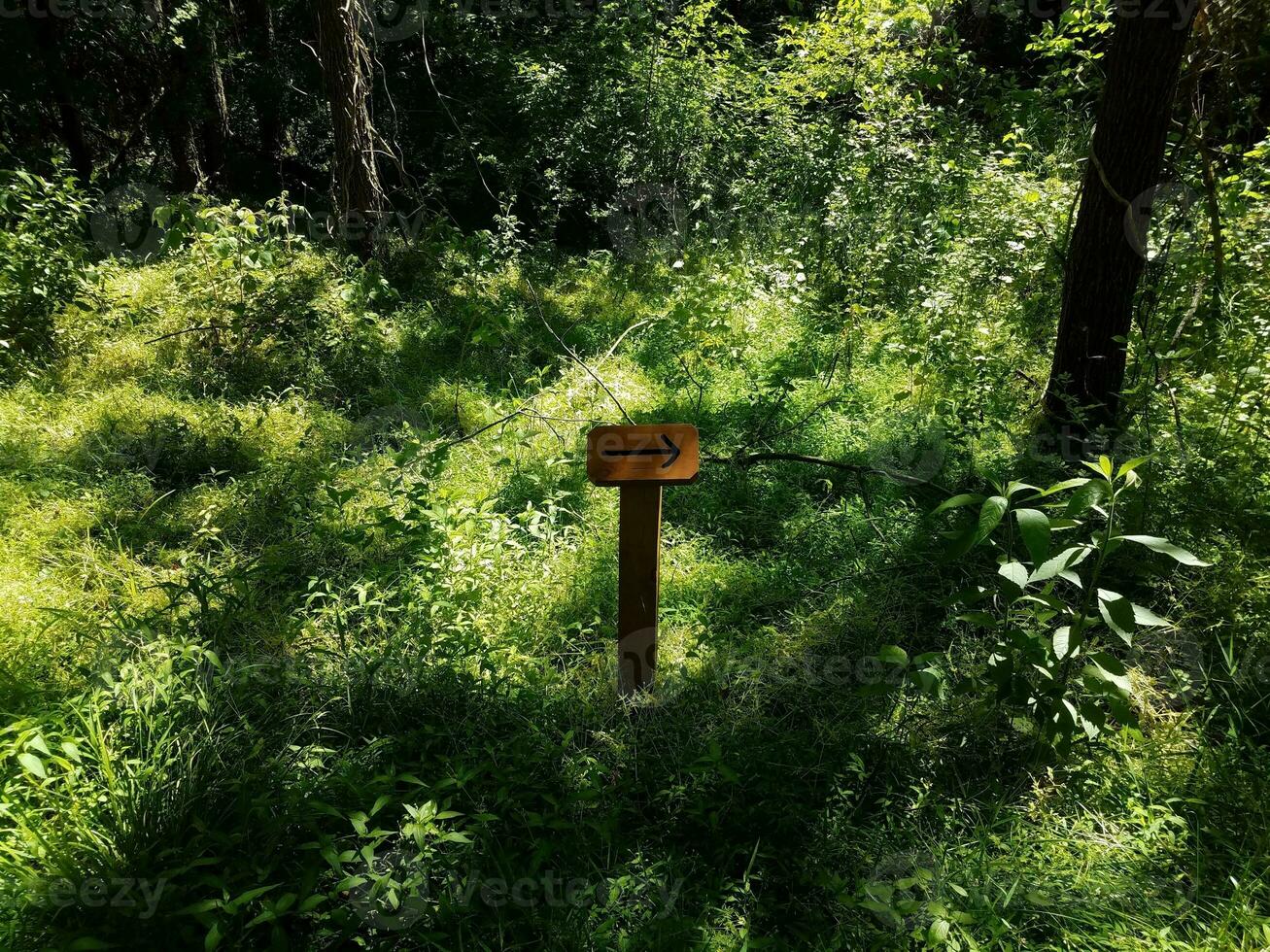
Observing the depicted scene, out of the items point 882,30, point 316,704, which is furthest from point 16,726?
point 882,30

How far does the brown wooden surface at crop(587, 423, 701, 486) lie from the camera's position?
8.22ft

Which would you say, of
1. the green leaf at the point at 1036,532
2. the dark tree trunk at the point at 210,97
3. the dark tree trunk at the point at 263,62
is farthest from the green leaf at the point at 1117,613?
the dark tree trunk at the point at 263,62

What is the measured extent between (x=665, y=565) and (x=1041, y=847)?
1683 millimetres

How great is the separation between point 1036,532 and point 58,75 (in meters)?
9.29

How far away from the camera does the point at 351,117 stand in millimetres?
6180

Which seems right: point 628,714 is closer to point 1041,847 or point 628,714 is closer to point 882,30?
point 1041,847

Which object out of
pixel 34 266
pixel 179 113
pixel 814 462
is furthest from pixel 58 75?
pixel 814 462

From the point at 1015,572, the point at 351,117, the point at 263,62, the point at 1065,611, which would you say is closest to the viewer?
the point at 1015,572

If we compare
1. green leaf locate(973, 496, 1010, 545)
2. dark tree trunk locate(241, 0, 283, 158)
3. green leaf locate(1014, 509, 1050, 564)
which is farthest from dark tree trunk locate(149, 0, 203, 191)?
green leaf locate(1014, 509, 1050, 564)

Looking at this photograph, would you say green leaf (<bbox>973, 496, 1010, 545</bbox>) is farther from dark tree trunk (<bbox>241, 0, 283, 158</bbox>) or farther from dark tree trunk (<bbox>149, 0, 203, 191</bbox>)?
dark tree trunk (<bbox>241, 0, 283, 158</bbox>)

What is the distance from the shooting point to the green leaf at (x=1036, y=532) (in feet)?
6.77

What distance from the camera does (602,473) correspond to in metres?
2.50

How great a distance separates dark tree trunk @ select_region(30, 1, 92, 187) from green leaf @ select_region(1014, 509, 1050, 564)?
8.16 meters

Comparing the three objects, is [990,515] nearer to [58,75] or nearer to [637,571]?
[637,571]
